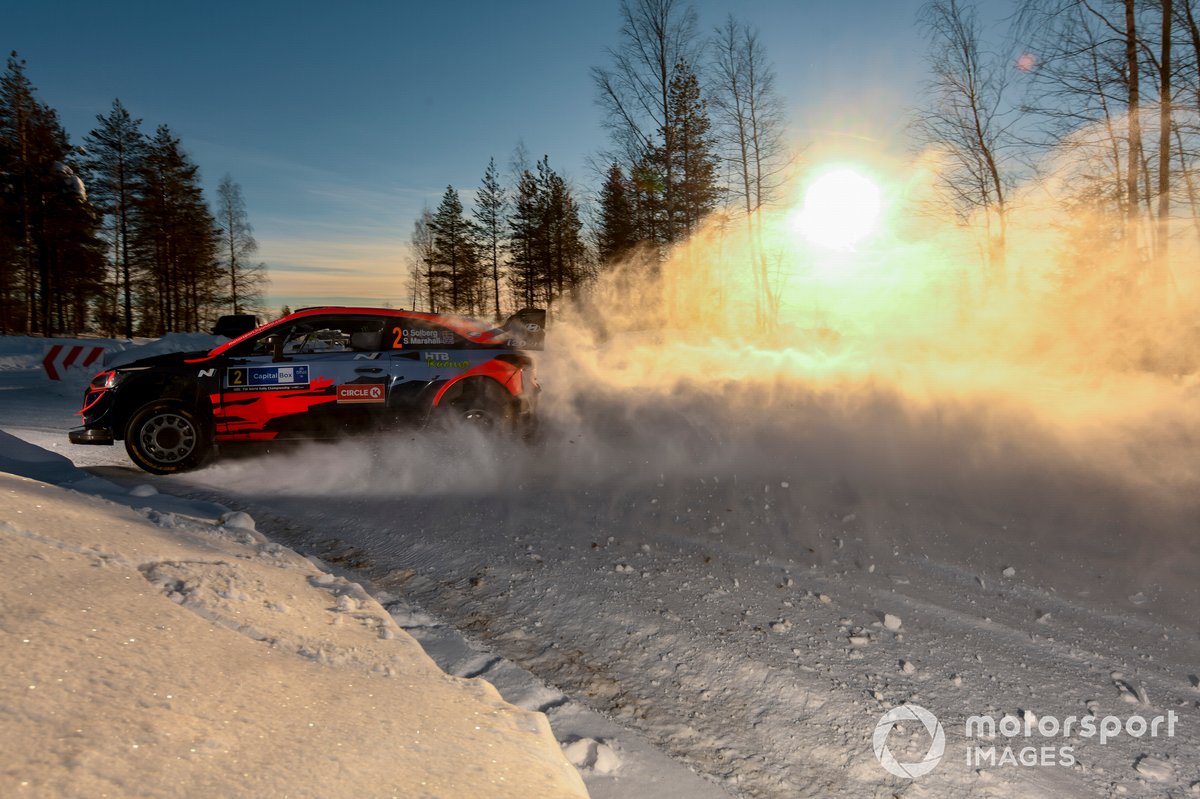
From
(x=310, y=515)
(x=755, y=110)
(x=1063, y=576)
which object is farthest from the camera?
(x=755, y=110)

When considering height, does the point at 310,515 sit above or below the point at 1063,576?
above

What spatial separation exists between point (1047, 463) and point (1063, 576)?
1.97 meters

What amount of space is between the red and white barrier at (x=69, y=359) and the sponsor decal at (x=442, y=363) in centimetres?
1101

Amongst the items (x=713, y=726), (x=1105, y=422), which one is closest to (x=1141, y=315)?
(x=1105, y=422)

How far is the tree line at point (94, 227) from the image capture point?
3089cm

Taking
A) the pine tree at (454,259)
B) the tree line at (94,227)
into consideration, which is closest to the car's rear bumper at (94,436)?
the tree line at (94,227)

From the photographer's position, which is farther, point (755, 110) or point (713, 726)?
point (755, 110)

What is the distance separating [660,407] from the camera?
815cm

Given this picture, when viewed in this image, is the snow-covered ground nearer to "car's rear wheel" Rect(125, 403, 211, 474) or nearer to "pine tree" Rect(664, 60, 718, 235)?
"car's rear wheel" Rect(125, 403, 211, 474)

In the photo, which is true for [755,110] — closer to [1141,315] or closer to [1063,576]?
[1141,315]

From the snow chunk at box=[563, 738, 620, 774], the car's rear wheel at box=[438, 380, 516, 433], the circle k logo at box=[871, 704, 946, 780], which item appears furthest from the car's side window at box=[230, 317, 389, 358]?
the circle k logo at box=[871, 704, 946, 780]

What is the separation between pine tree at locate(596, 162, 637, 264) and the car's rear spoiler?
2274 cm

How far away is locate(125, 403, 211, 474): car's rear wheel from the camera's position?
20.0 ft

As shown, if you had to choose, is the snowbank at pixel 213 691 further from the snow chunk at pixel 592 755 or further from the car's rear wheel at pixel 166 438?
the car's rear wheel at pixel 166 438
